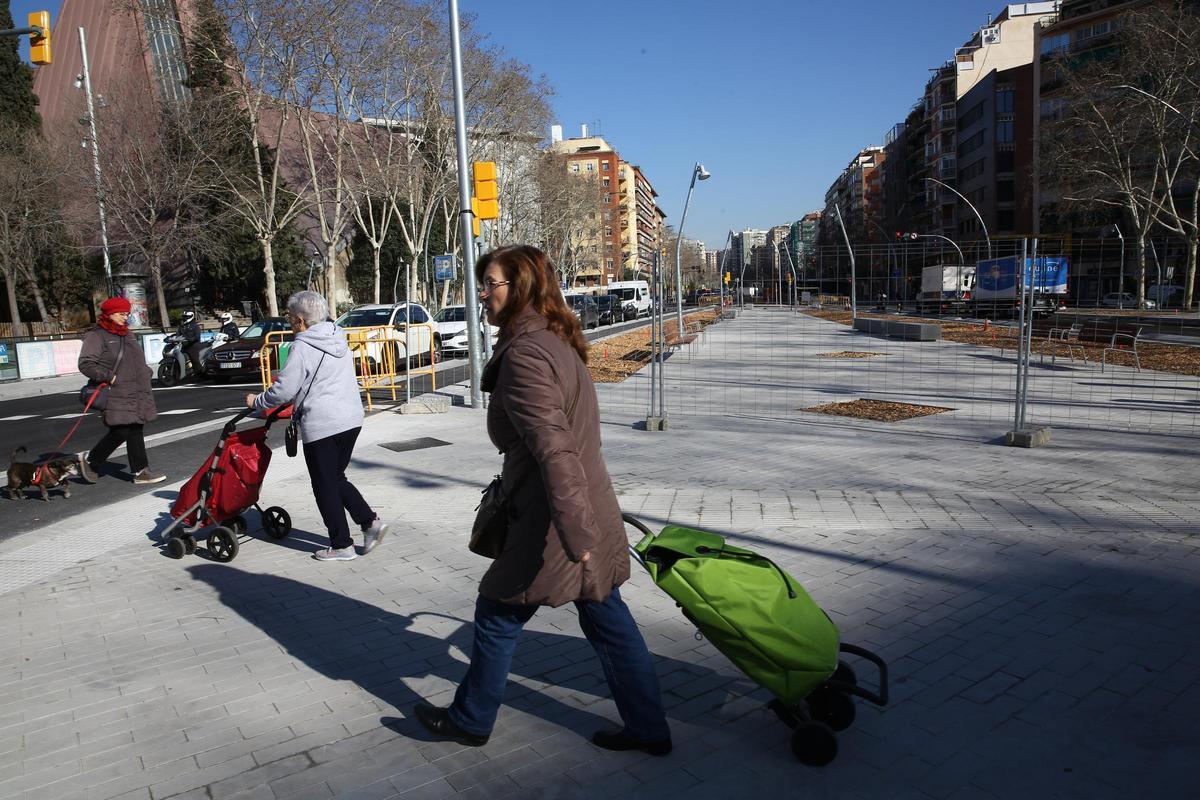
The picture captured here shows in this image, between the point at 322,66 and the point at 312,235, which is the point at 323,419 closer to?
the point at 322,66

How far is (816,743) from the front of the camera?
9.23 ft

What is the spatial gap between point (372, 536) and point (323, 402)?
1.02 meters

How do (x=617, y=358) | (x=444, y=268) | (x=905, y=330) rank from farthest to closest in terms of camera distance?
(x=905, y=330) < (x=617, y=358) < (x=444, y=268)

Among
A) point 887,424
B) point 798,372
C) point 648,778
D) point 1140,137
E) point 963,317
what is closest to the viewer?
point 648,778

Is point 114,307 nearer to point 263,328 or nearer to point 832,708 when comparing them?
point 832,708

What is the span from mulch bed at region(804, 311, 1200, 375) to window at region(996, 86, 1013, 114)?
2130 inches

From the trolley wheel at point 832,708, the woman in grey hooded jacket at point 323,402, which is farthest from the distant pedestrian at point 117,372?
the trolley wheel at point 832,708

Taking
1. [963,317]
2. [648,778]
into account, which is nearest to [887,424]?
[648,778]

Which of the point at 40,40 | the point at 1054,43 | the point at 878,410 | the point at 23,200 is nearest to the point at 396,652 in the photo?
the point at 878,410

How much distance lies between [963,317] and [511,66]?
23.9 m

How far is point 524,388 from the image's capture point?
2.55 metres

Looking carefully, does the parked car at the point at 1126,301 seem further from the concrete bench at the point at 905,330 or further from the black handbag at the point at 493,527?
the black handbag at the point at 493,527

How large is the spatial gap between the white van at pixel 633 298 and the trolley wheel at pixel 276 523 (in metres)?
49.3

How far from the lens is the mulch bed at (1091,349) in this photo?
15.8 meters
